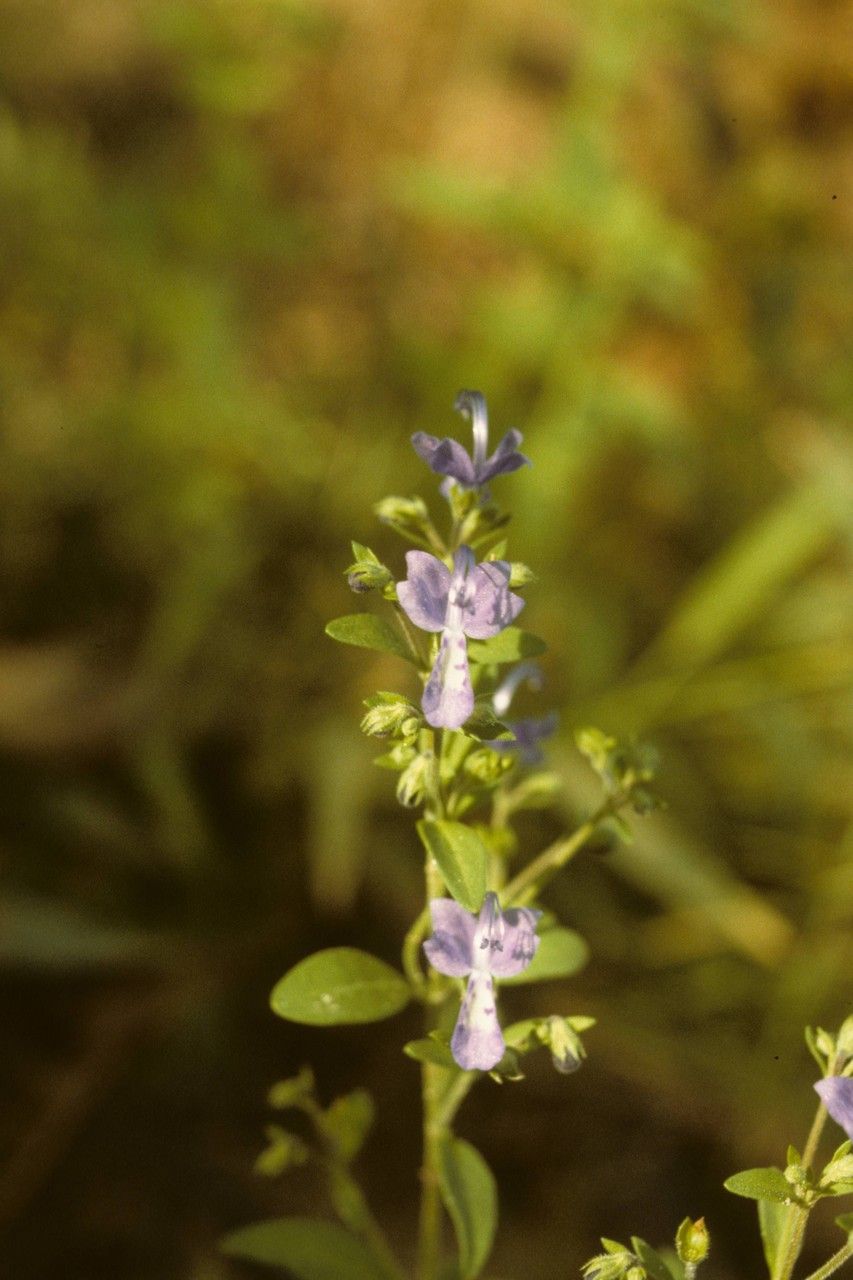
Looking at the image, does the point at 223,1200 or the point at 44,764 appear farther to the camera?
the point at 44,764

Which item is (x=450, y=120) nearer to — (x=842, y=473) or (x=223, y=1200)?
(x=842, y=473)

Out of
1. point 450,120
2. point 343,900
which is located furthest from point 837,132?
point 343,900

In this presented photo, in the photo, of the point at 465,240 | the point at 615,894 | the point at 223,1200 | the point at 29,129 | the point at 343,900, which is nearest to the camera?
the point at 223,1200

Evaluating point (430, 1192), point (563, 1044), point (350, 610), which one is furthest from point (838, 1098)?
point (350, 610)

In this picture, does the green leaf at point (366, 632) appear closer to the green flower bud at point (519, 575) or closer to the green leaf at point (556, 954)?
the green flower bud at point (519, 575)

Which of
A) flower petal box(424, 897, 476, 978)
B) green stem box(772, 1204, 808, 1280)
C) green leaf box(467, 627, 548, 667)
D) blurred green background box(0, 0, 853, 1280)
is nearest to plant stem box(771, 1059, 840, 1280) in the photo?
green stem box(772, 1204, 808, 1280)

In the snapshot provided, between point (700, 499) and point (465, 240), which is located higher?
point (465, 240)

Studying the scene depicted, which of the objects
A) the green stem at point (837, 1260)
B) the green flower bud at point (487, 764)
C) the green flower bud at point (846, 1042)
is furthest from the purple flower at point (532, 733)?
the green stem at point (837, 1260)
